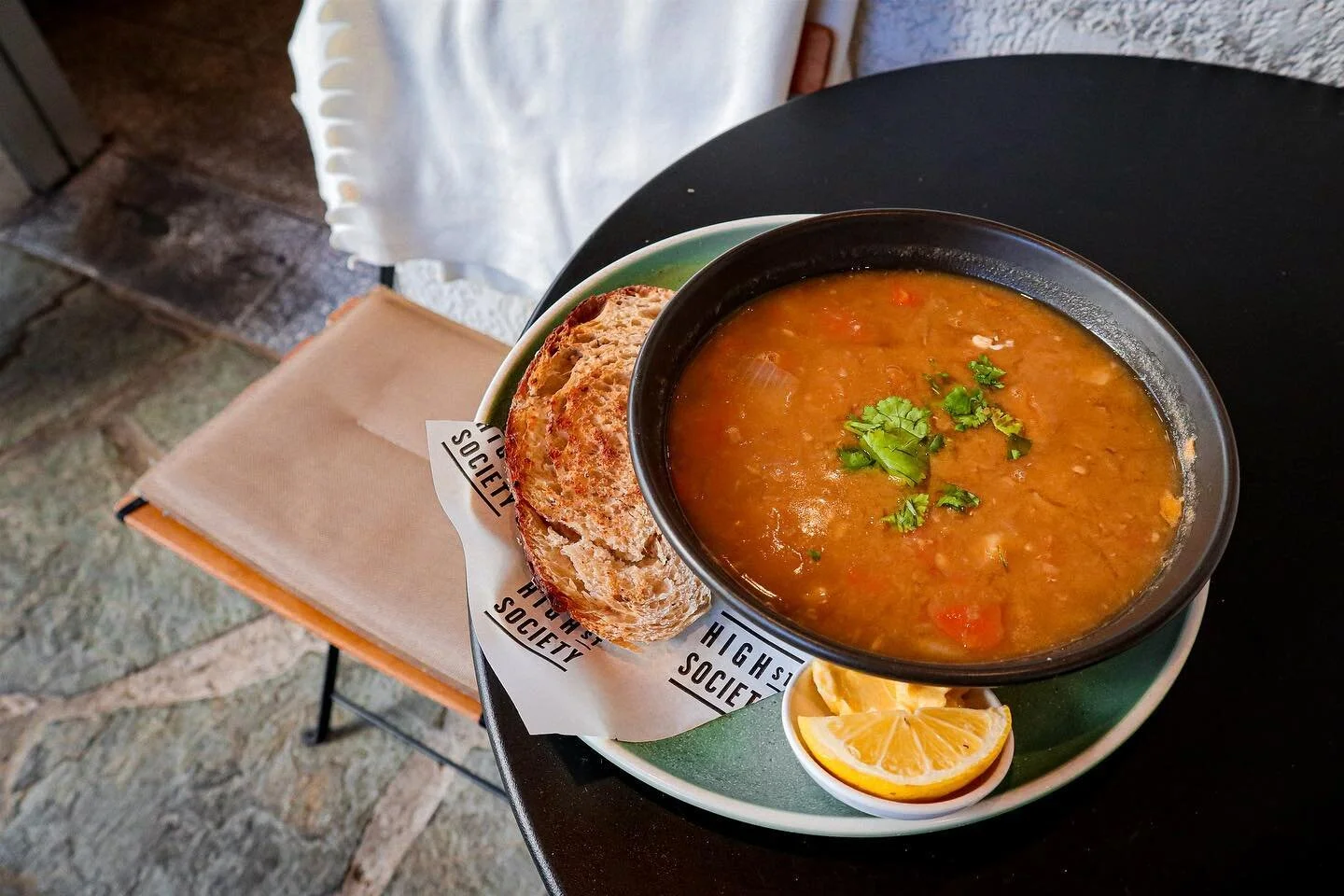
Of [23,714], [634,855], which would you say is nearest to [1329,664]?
[634,855]

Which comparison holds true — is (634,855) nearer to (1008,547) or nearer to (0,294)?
(1008,547)

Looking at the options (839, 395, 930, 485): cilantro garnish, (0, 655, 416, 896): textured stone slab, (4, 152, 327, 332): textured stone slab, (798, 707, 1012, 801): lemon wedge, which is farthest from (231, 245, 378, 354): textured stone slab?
(798, 707, 1012, 801): lemon wedge

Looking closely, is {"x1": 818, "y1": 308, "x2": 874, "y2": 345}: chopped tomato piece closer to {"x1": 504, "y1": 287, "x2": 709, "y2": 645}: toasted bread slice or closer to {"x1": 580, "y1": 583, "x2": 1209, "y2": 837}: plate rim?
{"x1": 504, "y1": 287, "x2": 709, "y2": 645}: toasted bread slice

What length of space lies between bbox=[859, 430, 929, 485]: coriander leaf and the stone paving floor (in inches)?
64.2

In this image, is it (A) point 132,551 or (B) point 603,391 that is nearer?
(B) point 603,391

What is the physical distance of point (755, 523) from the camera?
1.17 m

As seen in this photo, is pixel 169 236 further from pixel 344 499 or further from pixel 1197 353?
pixel 1197 353

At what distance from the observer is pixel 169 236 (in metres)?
3.73

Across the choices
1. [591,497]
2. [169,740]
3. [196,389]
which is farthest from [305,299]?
[591,497]

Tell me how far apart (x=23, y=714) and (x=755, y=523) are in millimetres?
2373

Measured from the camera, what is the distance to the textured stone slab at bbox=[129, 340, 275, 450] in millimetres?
3143

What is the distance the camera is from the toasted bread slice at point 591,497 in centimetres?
118

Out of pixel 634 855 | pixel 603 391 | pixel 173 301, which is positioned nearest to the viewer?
pixel 634 855

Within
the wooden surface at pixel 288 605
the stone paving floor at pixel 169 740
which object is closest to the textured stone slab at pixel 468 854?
the stone paving floor at pixel 169 740
